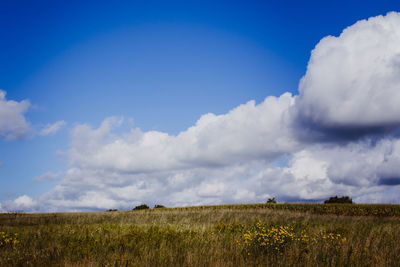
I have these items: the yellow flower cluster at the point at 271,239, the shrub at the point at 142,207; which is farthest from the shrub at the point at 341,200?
the yellow flower cluster at the point at 271,239

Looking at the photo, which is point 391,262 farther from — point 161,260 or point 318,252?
point 161,260

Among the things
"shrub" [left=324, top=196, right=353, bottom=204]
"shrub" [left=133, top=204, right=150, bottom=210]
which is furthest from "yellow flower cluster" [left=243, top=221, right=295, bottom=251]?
"shrub" [left=133, top=204, right=150, bottom=210]

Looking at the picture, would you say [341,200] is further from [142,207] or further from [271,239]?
[271,239]

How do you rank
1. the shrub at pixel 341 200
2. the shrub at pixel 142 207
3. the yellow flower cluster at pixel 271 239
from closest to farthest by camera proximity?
1. the yellow flower cluster at pixel 271 239
2. the shrub at pixel 341 200
3. the shrub at pixel 142 207

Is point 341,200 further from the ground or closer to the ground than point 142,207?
further from the ground

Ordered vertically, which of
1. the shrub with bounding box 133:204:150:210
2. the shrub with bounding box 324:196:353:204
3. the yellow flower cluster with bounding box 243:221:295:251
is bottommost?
the shrub with bounding box 133:204:150:210

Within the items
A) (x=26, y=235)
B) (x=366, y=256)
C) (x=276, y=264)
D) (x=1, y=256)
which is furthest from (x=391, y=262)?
(x=26, y=235)

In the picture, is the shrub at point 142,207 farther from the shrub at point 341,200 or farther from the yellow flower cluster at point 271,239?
the yellow flower cluster at point 271,239

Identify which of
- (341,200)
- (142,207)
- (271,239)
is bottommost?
(142,207)

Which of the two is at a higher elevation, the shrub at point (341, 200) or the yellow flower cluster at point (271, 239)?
the yellow flower cluster at point (271, 239)

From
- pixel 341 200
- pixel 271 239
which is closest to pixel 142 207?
pixel 341 200

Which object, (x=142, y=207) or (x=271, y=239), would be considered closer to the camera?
(x=271, y=239)

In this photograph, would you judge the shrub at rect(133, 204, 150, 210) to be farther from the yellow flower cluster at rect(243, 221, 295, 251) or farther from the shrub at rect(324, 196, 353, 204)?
the yellow flower cluster at rect(243, 221, 295, 251)

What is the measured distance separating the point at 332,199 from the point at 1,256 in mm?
53453
